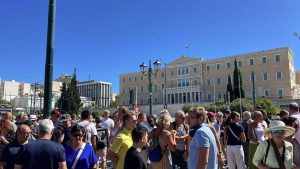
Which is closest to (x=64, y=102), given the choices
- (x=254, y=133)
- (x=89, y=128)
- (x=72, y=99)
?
(x=72, y=99)

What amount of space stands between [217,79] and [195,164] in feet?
247

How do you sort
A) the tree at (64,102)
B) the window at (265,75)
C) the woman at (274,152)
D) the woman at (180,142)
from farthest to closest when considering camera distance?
the tree at (64,102) < the window at (265,75) < the woman at (180,142) < the woman at (274,152)

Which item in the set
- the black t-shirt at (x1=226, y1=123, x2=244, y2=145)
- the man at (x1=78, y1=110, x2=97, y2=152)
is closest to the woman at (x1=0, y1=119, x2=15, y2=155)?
the man at (x1=78, y1=110, x2=97, y2=152)

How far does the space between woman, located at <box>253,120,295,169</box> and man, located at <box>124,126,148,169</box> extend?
1555 mm

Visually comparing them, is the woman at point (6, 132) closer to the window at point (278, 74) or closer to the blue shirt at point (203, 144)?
the blue shirt at point (203, 144)

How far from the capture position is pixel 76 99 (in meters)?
71.8

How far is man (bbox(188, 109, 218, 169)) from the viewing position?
13.2 feet

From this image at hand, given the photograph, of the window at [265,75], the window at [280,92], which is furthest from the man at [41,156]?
the window at [265,75]

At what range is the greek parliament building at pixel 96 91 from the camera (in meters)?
156

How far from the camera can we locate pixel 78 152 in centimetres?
420

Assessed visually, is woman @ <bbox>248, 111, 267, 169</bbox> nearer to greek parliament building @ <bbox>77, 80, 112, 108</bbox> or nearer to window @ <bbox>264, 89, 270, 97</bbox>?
window @ <bbox>264, 89, 270, 97</bbox>

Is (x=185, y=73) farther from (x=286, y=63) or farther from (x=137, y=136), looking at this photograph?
(x=137, y=136)

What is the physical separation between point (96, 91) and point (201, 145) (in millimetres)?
155107

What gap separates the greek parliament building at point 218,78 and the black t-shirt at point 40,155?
206ft
